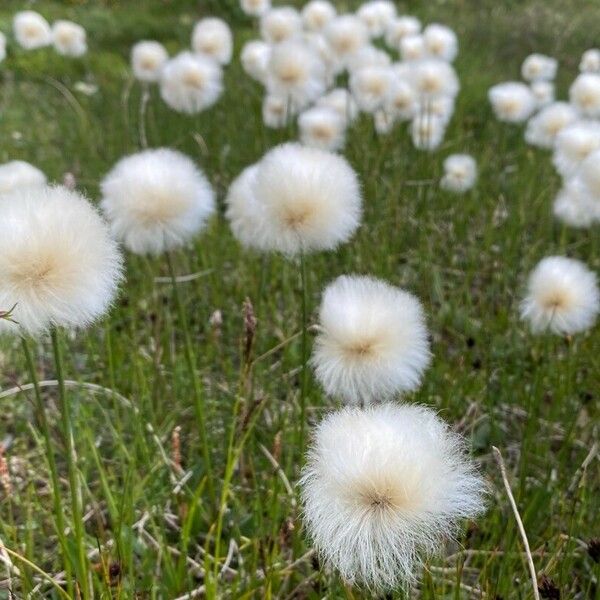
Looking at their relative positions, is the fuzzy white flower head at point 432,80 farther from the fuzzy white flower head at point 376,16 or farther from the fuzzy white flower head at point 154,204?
the fuzzy white flower head at point 154,204

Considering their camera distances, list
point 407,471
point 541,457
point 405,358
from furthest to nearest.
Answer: point 541,457
point 405,358
point 407,471

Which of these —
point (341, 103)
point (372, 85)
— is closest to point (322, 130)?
point (372, 85)

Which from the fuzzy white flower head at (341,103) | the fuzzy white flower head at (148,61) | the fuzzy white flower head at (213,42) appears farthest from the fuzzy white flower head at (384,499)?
the fuzzy white flower head at (148,61)

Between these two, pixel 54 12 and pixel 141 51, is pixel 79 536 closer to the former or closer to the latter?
pixel 141 51

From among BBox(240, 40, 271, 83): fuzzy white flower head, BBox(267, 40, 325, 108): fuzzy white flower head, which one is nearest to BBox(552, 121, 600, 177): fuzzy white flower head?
BBox(267, 40, 325, 108): fuzzy white flower head

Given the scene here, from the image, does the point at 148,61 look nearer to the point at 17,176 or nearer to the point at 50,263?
the point at 17,176

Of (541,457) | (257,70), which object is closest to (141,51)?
(257,70)
